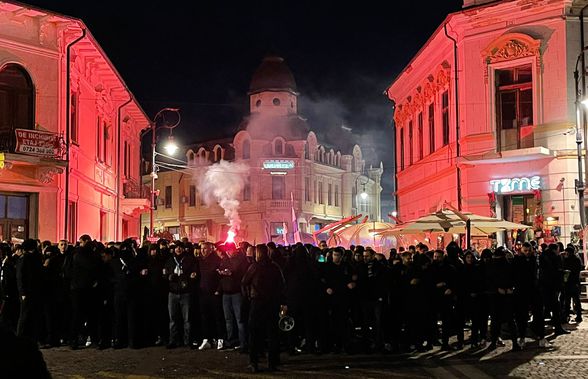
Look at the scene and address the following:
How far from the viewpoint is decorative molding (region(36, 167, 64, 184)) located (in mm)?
23016

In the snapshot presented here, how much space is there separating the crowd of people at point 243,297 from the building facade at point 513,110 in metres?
10.6

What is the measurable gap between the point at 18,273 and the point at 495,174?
696 inches

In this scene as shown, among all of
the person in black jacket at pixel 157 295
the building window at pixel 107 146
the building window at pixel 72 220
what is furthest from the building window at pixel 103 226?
the person in black jacket at pixel 157 295

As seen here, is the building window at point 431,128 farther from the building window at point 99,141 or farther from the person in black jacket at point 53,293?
the person in black jacket at point 53,293

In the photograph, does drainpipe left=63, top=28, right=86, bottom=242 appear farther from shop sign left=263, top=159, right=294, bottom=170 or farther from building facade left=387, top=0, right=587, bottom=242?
shop sign left=263, top=159, right=294, bottom=170

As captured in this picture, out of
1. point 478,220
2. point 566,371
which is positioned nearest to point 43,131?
point 478,220

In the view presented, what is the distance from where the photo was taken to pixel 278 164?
6469cm

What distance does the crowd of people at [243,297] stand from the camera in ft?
43.3

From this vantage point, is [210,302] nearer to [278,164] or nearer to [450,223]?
[450,223]

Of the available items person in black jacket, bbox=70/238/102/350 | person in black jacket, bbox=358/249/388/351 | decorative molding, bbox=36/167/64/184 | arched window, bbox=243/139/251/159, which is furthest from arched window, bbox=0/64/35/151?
arched window, bbox=243/139/251/159

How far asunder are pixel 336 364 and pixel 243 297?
7.80 feet

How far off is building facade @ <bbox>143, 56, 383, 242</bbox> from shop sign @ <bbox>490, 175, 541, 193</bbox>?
37629 mm

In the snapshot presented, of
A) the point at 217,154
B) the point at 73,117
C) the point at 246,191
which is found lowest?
the point at 246,191

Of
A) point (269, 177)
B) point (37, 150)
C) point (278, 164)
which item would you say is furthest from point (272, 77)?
point (37, 150)
